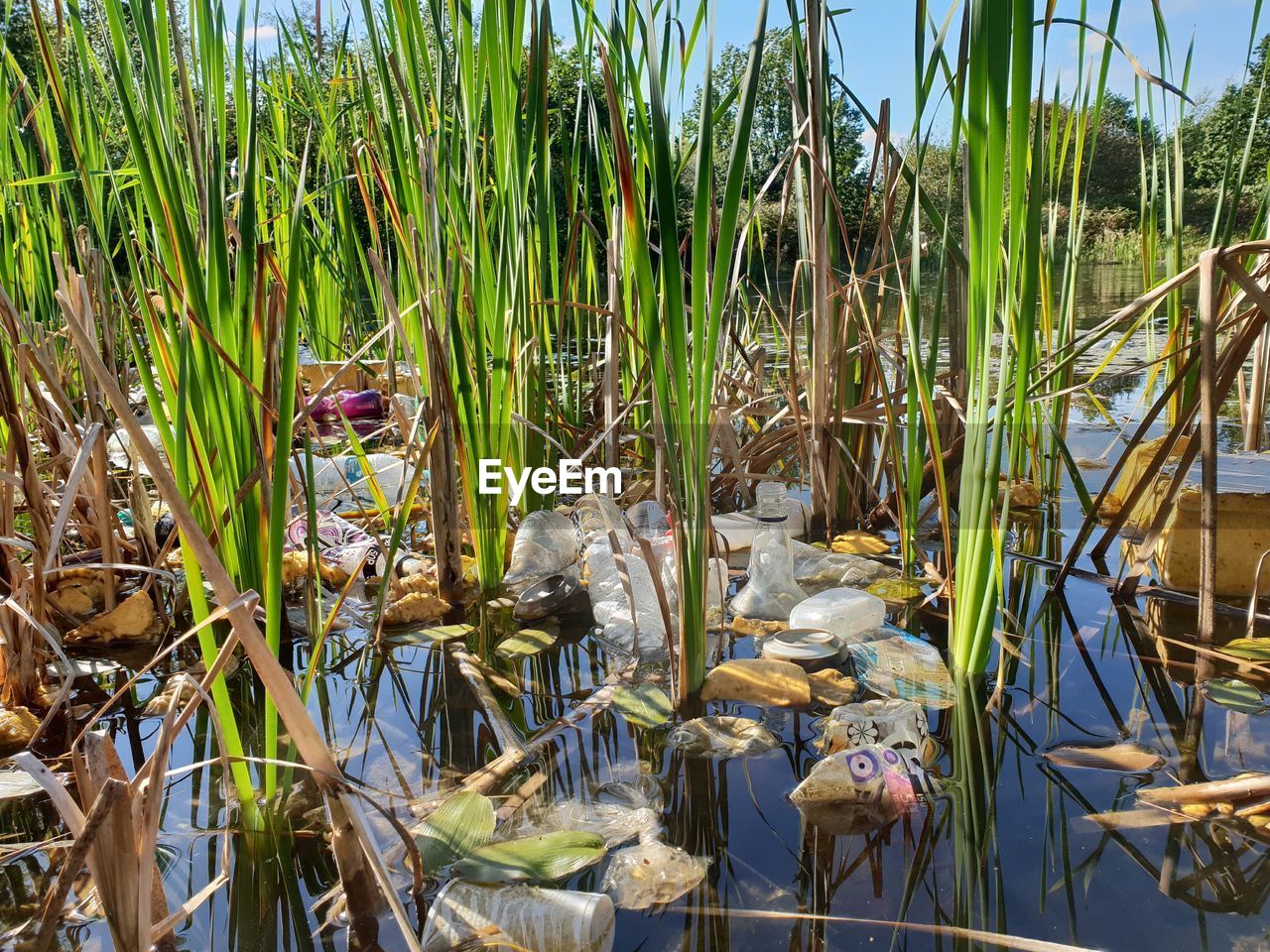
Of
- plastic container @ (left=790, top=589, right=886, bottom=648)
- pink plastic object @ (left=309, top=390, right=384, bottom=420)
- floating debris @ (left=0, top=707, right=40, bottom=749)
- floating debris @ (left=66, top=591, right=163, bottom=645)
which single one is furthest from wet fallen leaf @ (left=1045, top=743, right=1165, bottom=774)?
pink plastic object @ (left=309, top=390, right=384, bottom=420)

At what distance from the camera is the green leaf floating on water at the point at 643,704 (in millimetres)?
1227

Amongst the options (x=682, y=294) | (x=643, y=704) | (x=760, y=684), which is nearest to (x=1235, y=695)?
(x=760, y=684)

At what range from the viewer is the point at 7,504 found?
1.30 m

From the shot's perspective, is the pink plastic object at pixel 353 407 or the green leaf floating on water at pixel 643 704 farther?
the pink plastic object at pixel 353 407

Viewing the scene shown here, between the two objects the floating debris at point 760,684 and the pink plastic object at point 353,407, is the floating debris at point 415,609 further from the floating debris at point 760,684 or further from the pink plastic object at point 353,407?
the pink plastic object at point 353,407

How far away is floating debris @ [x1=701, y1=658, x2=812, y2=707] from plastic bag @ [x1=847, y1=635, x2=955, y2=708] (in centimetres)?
9

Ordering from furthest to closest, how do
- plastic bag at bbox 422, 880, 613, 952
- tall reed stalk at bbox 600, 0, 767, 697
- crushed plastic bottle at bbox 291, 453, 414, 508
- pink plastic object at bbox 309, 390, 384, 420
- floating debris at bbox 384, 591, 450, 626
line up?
pink plastic object at bbox 309, 390, 384, 420, crushed plastic bottle at bbox 291, 453, 414, 508, floating debris at bbox 384, 591, 450, 626, tall reed stalk at bbox 600, 0, 767, 697, plastic bag at bbox 422, 880, 613, 952

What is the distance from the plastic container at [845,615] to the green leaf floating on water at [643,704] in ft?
1.03

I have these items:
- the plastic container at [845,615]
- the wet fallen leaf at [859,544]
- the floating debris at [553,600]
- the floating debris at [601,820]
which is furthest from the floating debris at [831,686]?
the wet fallen leaf at [859,544]

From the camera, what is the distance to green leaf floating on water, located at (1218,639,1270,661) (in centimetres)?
130

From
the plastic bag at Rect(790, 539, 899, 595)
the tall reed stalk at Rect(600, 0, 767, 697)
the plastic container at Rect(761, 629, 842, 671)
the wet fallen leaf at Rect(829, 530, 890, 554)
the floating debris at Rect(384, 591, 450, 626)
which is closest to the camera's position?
the tall reed stalk at Rect(600, 0, 767, 697)

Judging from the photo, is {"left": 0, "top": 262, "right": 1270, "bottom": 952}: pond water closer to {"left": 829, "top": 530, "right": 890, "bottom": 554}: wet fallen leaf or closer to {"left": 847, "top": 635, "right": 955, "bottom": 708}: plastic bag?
{"left": 847, "top": 635, "right": 955, "bottom": 708}: plastic bag

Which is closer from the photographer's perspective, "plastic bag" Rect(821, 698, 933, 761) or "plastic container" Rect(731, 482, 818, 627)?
"plastic bag" Rect(821, 698, 933, 761)

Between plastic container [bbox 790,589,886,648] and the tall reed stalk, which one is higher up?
the tall reed stalk
